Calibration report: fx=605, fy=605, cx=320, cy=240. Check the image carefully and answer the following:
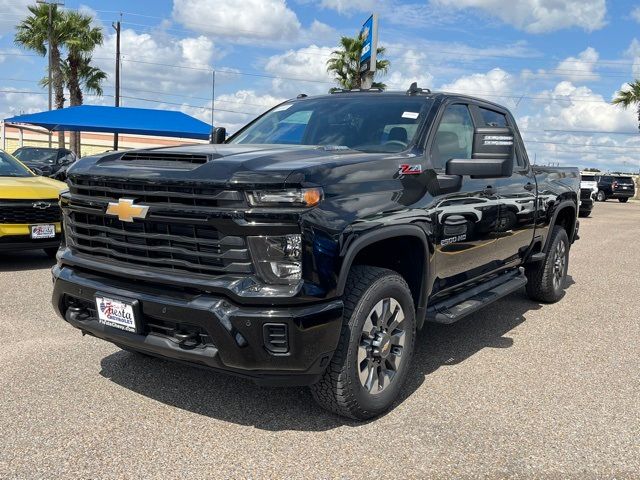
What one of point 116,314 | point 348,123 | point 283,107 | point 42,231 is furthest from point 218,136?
point 42,231

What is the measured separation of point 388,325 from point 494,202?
1.68m

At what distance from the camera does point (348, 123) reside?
14.2 feet

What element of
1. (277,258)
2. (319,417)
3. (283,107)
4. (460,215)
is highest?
(283,107)

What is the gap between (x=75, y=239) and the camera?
11.7 feet

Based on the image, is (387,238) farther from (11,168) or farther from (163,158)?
(11,168)

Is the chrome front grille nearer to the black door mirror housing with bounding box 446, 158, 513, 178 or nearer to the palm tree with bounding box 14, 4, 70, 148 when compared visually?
the black door mirror housing with bounding box 446, 158, 513, 178

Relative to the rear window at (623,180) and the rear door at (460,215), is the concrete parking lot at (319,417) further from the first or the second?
the rear window at (623,180)

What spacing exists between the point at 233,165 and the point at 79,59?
3305 centimetres

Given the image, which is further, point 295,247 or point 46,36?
point 46,36

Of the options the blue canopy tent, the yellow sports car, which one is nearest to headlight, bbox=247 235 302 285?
the yellow sports car

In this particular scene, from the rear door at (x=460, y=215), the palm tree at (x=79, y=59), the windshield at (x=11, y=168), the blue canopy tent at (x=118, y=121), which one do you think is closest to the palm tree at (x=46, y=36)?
the palm tree at (x=79, y=59)

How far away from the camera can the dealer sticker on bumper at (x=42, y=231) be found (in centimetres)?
732

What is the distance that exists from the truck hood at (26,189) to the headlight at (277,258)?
539 centimetres

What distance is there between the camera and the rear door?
3.91m
